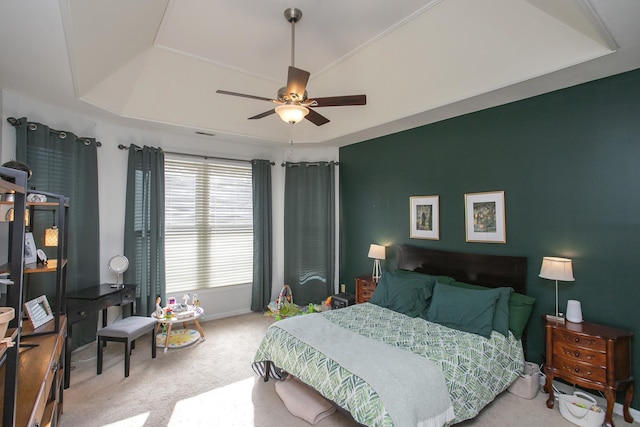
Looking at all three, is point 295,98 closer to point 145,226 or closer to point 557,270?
point 557,270

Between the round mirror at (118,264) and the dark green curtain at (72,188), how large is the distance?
222 mm

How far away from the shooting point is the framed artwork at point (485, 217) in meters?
3.39

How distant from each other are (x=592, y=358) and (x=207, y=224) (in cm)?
462

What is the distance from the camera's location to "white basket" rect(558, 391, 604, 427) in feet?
7.72

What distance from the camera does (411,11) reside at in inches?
114

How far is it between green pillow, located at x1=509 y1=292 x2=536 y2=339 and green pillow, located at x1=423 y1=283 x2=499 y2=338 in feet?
0.71

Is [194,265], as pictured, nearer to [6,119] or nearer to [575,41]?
[6,119]

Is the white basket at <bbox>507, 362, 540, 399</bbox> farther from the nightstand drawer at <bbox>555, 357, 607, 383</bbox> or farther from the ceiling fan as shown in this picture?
the ceiling fan

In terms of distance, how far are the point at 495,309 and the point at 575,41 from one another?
230cm

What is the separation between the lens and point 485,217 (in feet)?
11.5

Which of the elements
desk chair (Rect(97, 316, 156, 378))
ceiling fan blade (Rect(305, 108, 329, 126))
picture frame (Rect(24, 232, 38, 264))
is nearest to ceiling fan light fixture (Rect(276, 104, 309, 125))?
ceiling fan blade (Rect(305, 108, 329, 126))

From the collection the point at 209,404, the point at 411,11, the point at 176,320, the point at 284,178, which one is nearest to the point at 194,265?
the point at 176,320

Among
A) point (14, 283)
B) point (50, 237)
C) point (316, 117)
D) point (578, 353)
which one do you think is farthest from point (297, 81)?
point (578, 353)

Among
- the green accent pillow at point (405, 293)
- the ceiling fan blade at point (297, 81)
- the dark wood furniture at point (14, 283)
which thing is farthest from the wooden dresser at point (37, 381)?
the green accent pillow at point (405, 293)
